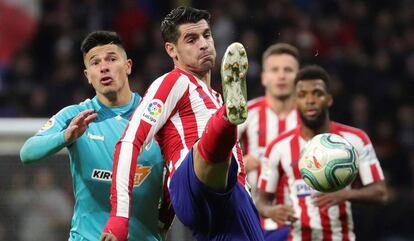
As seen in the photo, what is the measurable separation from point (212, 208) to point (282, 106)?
9.52ft

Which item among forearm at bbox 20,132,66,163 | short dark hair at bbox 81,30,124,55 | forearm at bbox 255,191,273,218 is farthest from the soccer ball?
forearm at bbox 20,132,66,163

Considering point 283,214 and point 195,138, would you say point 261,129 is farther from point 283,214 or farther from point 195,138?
point 195,138

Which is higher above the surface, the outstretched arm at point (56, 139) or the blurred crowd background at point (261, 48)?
the blurred crowd background at point (261, 48)

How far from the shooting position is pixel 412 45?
14.2m

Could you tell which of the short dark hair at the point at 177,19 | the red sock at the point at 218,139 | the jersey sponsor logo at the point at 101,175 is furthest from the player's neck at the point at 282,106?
the red sock at the point at 218,139

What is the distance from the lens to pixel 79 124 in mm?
6125

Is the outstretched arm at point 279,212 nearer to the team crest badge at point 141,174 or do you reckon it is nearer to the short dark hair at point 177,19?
the team crest badge at point 141,174

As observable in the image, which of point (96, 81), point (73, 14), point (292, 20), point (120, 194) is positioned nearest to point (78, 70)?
point (73, 14)

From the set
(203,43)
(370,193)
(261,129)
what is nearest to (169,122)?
(203,43)

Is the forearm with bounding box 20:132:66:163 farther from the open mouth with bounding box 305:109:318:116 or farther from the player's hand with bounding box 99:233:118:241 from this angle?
the open mouth with bounding box 305:109:318:116

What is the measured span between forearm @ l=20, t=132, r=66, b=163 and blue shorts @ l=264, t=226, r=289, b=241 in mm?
2273

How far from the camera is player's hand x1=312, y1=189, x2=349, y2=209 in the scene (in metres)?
7.54

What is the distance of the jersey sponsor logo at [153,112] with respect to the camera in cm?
611

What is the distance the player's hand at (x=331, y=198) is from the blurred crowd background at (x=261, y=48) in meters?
3.99
